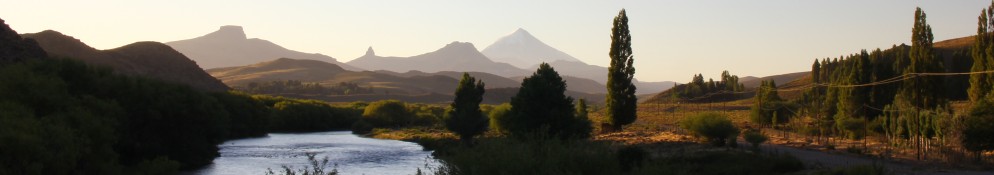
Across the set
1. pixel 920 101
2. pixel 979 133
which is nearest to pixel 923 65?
pixel 920 101

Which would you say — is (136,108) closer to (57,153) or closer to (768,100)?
(57,153)

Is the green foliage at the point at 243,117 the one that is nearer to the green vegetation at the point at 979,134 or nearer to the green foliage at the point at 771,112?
the green foliage at the point at 771,112

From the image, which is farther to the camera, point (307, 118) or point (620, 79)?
point (307, 118)

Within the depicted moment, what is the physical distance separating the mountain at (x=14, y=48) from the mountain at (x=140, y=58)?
62206mm

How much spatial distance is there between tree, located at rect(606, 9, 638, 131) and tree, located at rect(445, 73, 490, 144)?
1531 centimetres

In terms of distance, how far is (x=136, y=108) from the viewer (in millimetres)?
49844

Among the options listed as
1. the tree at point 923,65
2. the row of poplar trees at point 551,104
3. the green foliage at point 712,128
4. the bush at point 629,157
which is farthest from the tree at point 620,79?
the bush at point 629,157

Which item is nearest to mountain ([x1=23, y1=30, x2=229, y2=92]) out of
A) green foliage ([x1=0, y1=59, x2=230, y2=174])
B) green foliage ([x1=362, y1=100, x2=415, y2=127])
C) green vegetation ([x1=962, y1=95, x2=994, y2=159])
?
green foliage ([x1=362, y1=100, x2=415, y2=127])

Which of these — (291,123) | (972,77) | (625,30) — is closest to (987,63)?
(972,77)

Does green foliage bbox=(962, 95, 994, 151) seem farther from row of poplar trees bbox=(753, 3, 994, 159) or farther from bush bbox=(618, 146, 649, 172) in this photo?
bush bbox=(618, 146, 649, 172)

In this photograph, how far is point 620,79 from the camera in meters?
68.6

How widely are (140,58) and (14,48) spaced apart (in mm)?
93165

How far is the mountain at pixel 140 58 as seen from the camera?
400 ft

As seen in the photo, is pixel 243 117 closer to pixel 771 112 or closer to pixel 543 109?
pixel 543 109
